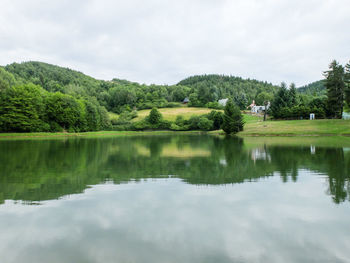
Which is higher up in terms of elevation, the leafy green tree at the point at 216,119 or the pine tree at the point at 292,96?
the pine tree at the point at 292,96

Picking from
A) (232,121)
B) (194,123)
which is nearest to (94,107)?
(194,123)

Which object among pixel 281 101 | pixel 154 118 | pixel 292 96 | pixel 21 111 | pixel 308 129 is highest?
pixel 292 96

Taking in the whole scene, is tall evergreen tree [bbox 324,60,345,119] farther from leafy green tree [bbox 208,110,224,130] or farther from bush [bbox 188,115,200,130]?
bush [bbox 188,115,200,130]

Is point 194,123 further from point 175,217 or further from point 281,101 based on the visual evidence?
point 175,217

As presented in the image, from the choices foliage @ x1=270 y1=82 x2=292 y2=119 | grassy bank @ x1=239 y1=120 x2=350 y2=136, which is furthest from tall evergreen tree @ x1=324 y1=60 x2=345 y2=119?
foliage @ x1=270 y1=82 x2=292 y2=119

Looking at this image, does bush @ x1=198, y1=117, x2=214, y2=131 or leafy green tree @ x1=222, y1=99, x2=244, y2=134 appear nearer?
leafy green tree @ x1=222, y1=99, x2=244, y2=134

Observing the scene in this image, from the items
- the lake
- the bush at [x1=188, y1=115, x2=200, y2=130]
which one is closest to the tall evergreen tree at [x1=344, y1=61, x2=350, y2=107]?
the bush at [x1=188, y1=115, x2=200, y2=130]

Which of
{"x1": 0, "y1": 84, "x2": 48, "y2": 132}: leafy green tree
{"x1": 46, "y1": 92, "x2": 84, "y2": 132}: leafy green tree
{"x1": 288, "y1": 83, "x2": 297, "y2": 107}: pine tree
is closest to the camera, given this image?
{"x1": 0, "y1": 84, "x2": 48, "y2": 132}: leafy green tree

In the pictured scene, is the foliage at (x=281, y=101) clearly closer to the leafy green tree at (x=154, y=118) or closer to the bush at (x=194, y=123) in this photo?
the bush at (x=194, y=123)

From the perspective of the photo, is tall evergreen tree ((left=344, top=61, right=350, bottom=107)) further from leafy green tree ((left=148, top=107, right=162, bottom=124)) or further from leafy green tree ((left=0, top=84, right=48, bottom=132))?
leafy green tree ((left=0, top=84, right=48, bottom=132))

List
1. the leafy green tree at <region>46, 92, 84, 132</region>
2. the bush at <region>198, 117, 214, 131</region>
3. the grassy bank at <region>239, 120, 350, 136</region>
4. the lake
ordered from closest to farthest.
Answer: the lake < the grassy bank at <region>239, 120, 350, 136</region> < the leafy green tree at <region>46, 92, 84, 132</region> < the bush at <region>198, 117, 214, 131</region>

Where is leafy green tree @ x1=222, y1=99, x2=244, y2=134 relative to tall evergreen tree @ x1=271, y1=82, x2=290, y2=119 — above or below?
below

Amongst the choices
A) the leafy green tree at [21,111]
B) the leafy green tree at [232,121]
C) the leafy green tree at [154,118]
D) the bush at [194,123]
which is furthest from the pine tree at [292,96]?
the leafy green tree at [21,111]

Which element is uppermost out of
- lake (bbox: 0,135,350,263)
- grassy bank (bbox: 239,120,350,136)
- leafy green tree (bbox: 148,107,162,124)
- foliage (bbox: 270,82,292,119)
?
foliage (bbox: 270,82,292,119)
